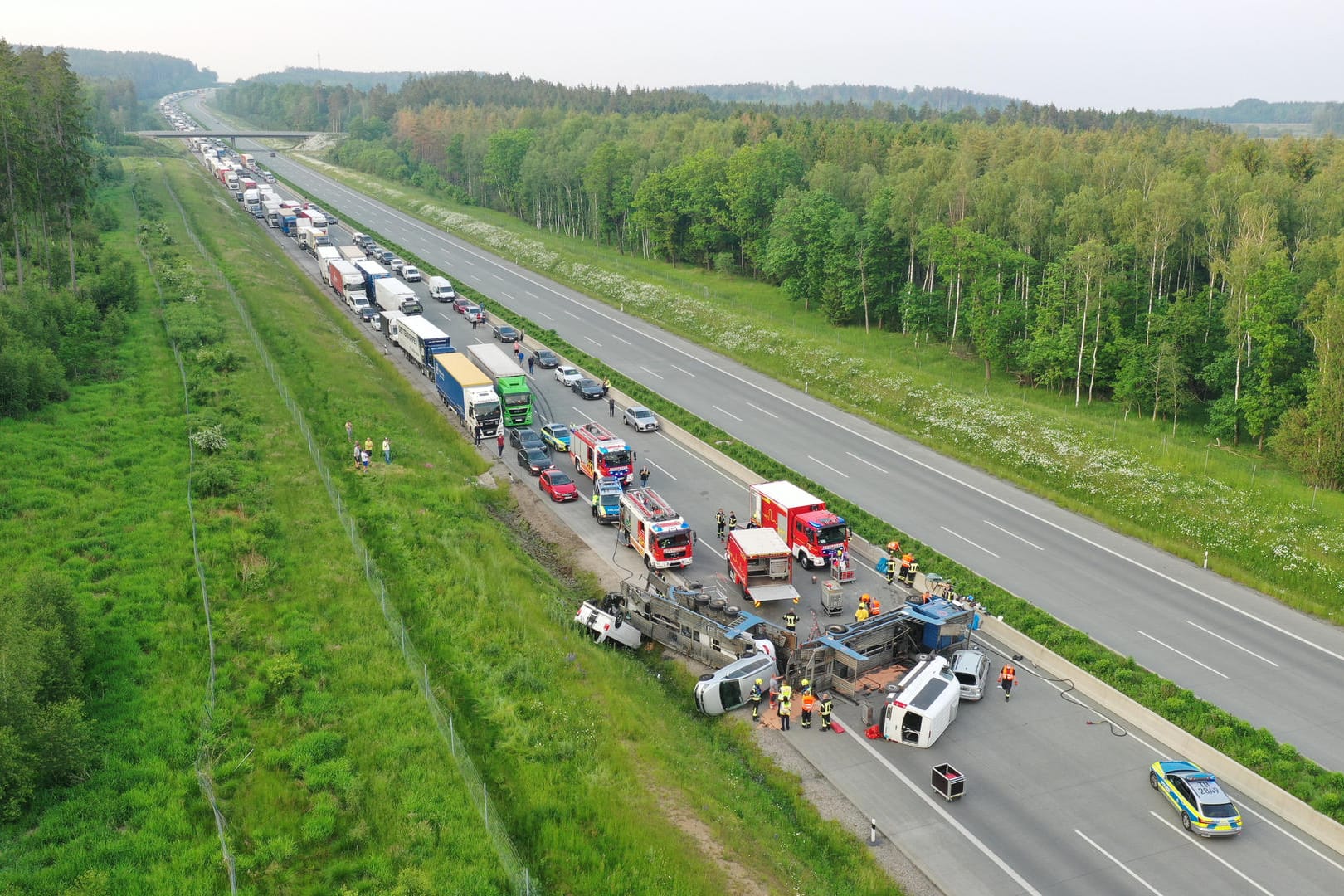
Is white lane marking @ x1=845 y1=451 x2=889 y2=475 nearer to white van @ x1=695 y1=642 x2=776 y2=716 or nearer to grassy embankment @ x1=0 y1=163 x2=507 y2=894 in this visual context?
white van @ x1=695 y1=642 x2=776 y2=716

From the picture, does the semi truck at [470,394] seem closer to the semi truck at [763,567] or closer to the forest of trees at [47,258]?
the forest of trees at [47,258]

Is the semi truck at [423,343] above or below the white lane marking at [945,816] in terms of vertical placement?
above

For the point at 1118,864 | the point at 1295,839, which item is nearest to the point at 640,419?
the point at 1118,864

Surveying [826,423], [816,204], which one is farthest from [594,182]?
[826,423]

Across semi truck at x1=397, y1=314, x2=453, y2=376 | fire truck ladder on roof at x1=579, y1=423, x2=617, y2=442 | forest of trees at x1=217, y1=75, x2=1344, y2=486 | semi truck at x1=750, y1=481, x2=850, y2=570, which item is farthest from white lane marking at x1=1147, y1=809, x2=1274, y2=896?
semi truck at x1=397, y1=314, x2=453, y2=376

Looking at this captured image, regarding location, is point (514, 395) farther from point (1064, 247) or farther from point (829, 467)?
point (1064, 247)

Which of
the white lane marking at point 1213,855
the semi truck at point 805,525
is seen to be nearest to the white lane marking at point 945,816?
the white lane marking at point 1213,855

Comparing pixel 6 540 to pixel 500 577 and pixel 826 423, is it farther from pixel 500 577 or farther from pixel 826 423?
pixel 826 423
